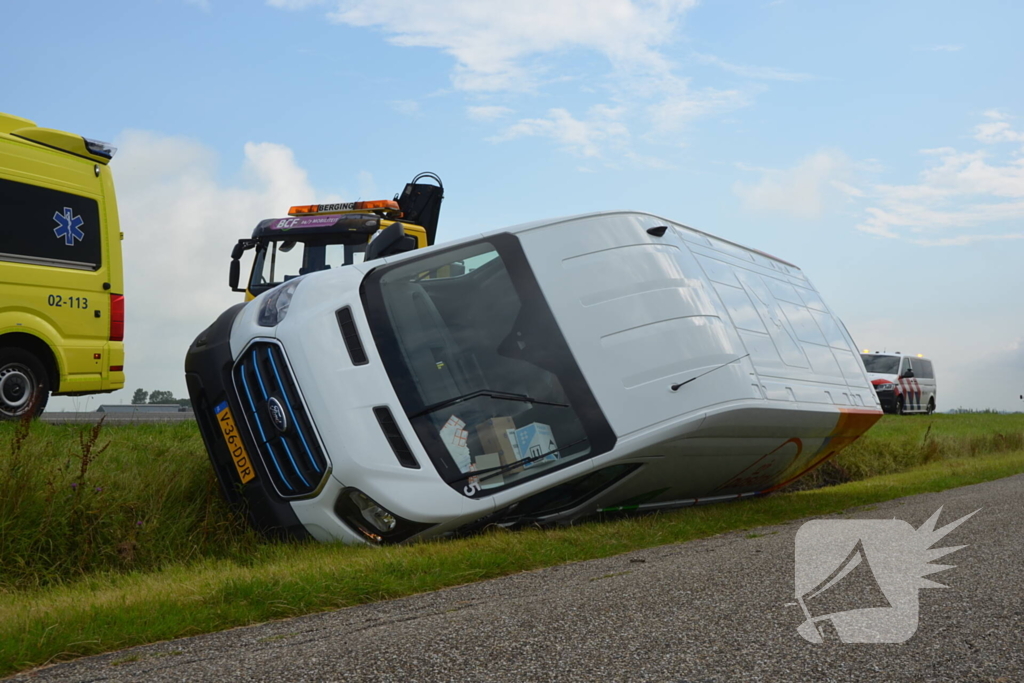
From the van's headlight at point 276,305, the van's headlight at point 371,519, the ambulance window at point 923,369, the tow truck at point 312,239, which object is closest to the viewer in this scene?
the van's headlight at point 371,519

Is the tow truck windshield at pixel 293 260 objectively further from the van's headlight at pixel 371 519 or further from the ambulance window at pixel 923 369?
the ambulance window at pixel 923 369

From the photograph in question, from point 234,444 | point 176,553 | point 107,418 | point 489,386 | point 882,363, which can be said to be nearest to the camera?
point 489,386

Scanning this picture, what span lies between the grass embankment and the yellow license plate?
535mm

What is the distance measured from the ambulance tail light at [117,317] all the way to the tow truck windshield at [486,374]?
5.10 metres

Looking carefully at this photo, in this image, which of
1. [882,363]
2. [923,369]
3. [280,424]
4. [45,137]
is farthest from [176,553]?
[923,369]

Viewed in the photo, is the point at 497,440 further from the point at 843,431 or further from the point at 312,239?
the point at 312,239

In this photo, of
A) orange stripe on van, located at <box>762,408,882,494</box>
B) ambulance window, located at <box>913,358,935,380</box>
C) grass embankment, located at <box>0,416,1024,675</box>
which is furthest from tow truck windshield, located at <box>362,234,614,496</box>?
ambulance window, located at <box>913,358,935,380</box>

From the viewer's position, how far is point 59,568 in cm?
602

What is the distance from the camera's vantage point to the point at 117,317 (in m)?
10.1

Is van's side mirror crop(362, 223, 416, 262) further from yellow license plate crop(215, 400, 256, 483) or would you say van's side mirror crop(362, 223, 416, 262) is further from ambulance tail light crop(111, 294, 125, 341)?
ambulance tail light crop(111, 294, 125, 341)

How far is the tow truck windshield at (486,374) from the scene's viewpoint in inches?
223

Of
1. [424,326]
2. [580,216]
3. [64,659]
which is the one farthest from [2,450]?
[580,216]

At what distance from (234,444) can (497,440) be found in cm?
190

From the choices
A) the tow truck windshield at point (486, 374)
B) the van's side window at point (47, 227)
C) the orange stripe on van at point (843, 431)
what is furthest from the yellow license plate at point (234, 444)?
the orange stripe on van at point (843, 431)
